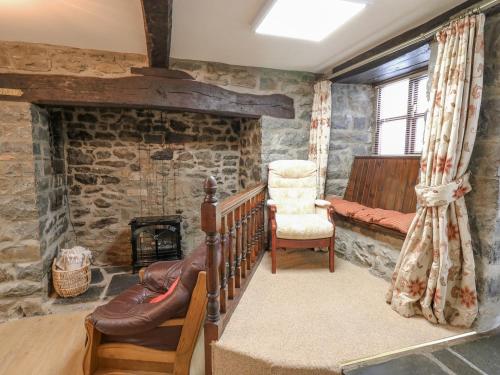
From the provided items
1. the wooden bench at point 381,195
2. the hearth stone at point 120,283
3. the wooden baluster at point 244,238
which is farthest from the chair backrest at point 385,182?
the hearth stone at point 120,283

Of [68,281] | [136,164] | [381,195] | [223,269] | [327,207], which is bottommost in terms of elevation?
[68,281]

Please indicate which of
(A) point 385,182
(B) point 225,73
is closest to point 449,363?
(A) point 385,182

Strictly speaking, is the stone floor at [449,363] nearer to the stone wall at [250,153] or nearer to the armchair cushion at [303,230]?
the armchair cushion at [303,230]

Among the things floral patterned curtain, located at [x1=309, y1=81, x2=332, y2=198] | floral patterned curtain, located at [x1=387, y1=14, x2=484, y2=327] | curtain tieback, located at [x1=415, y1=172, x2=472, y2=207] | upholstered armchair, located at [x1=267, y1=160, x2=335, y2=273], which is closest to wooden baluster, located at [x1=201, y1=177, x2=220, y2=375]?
upholstered armchair, located at [x1=267, y1=160, x2=335, y2=273]

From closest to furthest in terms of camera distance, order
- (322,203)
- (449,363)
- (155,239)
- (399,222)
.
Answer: (449,363)
(399,222)
(322,203)
(155,239)

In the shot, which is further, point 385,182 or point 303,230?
point 385,182

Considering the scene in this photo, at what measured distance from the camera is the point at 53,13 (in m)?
2.00

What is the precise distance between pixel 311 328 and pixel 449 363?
2.38 ft

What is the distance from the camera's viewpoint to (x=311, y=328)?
177cm

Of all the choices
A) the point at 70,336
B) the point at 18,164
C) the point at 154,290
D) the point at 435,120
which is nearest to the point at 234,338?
the point at 154,290

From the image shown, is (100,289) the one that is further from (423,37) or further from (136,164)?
(423,37)

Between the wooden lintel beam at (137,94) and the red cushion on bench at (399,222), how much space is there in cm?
162

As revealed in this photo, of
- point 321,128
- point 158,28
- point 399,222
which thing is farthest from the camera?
point 321,128

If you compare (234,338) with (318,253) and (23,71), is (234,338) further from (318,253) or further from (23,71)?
(23,71)
